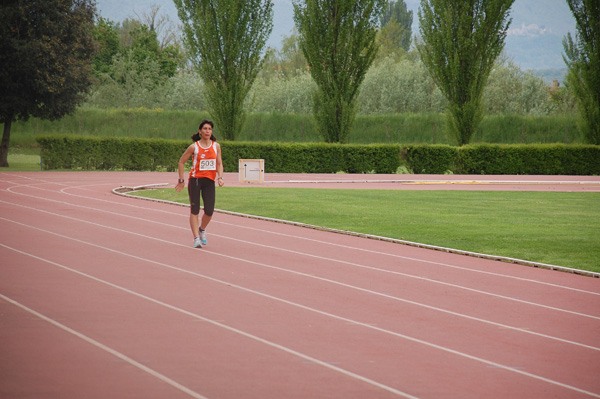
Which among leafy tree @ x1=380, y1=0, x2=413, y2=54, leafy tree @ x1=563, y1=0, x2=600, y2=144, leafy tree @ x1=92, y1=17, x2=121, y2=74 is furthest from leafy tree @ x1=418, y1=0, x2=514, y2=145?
leafy tree @ x1=380, y1=0, x2=413, y2=54

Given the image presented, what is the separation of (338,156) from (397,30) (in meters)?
78.7

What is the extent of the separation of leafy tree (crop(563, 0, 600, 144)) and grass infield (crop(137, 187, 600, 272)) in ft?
58.8

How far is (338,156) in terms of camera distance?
1460 inches

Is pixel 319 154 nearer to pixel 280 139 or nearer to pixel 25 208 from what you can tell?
pixel 280 139

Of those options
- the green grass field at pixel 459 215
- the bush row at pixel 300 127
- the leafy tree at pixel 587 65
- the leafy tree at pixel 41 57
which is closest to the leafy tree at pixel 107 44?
the bush row at pixel 300 127

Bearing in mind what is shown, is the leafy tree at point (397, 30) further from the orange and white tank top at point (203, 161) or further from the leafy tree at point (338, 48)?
the orange and white tank top at point (203, 161)

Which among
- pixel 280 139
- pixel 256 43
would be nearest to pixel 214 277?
pixel 256 43

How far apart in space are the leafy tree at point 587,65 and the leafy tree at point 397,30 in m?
55.4

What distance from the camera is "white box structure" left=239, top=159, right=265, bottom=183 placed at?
2802cm

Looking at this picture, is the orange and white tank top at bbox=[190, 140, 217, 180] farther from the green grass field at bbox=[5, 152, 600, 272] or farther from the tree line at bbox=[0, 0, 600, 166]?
the tree line at bbox=[0, 0, 600, 166]

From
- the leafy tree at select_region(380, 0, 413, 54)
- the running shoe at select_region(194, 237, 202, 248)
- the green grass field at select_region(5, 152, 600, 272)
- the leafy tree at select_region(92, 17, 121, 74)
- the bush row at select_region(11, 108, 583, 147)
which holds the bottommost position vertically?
the green grass field at select_region(5, 152, 600, 272)

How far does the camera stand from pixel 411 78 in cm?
6162

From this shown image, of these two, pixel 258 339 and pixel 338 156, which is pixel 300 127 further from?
pixel 258 339

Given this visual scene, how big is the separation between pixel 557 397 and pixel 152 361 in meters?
2.85
